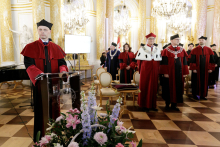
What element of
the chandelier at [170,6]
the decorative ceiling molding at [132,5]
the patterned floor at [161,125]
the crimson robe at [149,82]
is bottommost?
the patterned floor at [161,125]

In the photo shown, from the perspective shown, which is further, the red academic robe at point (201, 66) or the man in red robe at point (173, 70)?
the red academic robe at point (201, 66)

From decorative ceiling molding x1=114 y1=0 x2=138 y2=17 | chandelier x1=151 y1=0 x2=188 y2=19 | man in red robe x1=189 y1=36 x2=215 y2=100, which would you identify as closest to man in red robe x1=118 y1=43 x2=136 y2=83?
chandelier x1=151 y1=0 x2=188 y2=19

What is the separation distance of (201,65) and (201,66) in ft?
0.11

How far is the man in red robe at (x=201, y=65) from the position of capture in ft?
18.9

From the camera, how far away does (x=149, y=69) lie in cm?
453

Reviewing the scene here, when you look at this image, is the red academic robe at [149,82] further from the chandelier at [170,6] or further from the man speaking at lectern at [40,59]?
the chandelier at [170,6]

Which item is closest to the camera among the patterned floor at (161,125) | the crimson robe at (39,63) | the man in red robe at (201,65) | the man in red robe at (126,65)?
the crimson robe at (39,63)

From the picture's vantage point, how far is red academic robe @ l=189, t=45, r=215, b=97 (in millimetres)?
5781

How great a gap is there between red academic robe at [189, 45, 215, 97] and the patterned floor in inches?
20.1

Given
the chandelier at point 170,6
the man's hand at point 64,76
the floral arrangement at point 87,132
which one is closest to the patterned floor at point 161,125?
the man's hand at point 64,76

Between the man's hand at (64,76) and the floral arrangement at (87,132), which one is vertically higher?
the man's hand at (64,76)

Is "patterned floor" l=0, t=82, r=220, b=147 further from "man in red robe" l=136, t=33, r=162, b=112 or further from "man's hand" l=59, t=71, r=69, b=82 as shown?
"man in red robe" l=136, t=33, r=162, b=112

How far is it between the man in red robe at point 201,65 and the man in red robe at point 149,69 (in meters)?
2.06

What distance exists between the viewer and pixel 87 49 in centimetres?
486
